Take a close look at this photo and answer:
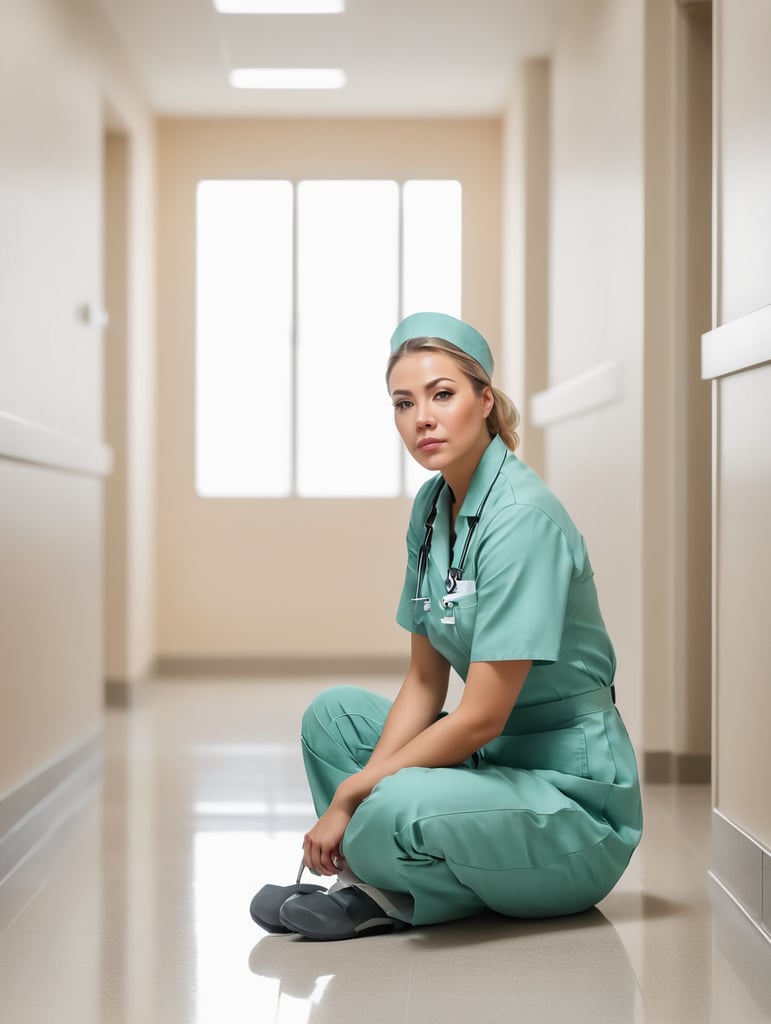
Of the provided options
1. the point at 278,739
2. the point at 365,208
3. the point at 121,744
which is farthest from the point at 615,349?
the point at 365,208

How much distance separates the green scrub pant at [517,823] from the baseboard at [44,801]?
1.09m

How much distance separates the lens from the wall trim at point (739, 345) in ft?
7.59

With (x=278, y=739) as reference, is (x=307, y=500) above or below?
above

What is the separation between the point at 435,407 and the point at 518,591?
0.39 meters

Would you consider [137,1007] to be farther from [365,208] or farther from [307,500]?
[365,208]

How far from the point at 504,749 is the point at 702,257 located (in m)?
1.86

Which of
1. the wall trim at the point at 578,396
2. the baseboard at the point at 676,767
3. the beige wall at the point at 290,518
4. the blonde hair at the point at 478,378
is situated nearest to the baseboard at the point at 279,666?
the beige wall at the point at 290,518

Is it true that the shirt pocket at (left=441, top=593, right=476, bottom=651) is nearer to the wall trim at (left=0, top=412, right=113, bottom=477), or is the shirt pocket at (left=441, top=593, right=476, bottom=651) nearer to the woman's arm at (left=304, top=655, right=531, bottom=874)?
the woman's arm at (left=304, top=655, right=531, bottom=874)

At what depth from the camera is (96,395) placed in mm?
4516

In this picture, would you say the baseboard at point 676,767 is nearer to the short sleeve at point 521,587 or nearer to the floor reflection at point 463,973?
the floor reflection at point 463,973

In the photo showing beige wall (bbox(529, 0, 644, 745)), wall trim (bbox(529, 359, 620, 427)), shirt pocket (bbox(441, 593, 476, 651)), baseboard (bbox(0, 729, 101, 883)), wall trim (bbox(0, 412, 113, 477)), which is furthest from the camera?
wall trim (bbox(529, 359, 620, 427))

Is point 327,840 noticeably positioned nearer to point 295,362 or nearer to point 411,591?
point 411,591

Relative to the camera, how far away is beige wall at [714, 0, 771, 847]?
7.83 feet

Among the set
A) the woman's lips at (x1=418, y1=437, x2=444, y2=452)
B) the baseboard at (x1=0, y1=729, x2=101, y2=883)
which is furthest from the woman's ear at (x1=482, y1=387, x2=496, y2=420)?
the baseboard at (x1=0, y1=729, x2=101, y2=883)
